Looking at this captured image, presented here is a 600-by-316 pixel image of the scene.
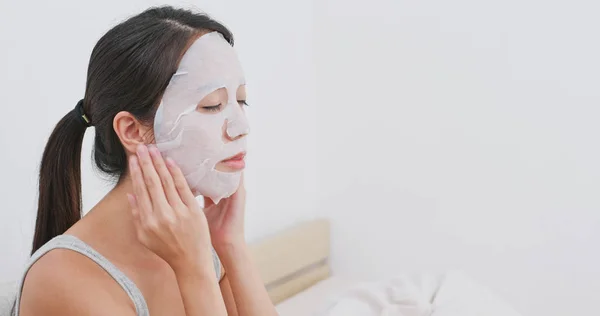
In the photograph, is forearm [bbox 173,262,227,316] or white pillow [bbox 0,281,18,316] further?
white pillow [bbox 0,281,18,316]

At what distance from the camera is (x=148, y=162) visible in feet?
3.29

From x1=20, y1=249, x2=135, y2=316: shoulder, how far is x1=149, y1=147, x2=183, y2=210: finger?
0.15 meters

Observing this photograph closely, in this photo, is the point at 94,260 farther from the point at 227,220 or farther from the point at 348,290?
the point at 348,290

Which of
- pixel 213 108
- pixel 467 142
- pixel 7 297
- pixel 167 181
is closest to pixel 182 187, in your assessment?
pixel 167 181

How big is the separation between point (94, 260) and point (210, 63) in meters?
0.32

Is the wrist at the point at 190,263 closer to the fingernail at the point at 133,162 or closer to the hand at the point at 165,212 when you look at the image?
the hand at the point at 165,212

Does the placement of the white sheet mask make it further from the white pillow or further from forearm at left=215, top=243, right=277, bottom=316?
the white pillow

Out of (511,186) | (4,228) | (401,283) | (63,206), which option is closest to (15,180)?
(4,228)

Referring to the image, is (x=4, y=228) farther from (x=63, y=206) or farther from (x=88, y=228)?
(x=88, y=228)

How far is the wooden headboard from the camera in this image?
2033 millimetres

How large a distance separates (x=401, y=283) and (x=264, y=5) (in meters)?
0.91

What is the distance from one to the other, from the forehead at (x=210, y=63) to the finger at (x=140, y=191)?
15cm

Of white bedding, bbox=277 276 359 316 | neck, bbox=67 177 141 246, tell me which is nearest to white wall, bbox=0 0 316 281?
white bedding, bbox=277 276 359 316

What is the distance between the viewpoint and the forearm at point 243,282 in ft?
4.03
